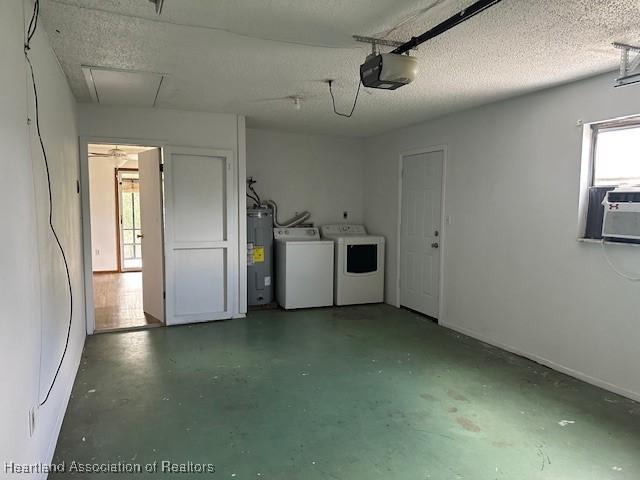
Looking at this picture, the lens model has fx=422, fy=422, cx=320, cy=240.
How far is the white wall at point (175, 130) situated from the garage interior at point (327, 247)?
22 millimetres

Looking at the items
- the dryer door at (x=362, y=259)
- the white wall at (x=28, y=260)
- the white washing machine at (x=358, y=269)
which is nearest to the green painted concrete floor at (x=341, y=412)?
the white wall at (x=28, y=260)

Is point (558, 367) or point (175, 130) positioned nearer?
point (558, 367)

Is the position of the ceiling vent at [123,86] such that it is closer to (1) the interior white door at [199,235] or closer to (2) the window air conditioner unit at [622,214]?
(1) the interior white door at [199,235]

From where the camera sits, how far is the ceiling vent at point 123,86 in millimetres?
3312

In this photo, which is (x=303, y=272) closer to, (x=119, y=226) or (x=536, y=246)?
(x=536, y=246)

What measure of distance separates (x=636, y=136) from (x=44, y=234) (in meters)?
3.93

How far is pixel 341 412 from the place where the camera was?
9.29 feet

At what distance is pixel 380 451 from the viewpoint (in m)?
2.40

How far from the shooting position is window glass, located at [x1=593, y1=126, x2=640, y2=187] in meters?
3.08

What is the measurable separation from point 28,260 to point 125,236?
7.25m

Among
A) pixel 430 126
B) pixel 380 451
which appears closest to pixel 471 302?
pixel 430 126

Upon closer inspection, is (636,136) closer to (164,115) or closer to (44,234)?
(44,234)

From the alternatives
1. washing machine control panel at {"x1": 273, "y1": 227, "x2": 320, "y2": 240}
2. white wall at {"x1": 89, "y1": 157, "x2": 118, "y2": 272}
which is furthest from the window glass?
white wall at {"x1": 89, "y1": 157, "x2": 118, "y2": 272}

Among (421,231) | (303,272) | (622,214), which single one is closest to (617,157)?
(622,214)
